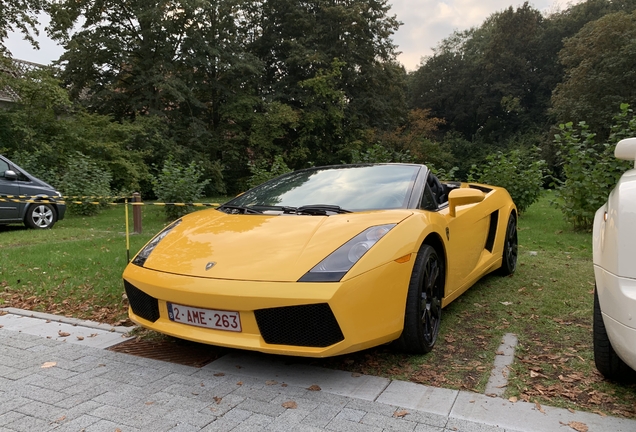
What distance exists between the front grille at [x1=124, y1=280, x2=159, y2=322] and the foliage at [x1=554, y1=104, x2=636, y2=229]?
23.9 feet

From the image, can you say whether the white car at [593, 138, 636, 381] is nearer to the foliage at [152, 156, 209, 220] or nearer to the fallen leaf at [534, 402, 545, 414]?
the fallen leaf at [534, 402, 545, 414]

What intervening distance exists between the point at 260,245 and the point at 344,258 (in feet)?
1.74

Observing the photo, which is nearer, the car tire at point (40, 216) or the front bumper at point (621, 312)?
the front bumper at point (621, 312)

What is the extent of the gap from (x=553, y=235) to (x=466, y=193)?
225 inches

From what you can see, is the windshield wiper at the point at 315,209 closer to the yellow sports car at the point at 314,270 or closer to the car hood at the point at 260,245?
the yellow sports car at the point at 314,270

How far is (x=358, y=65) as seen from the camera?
1150 inches

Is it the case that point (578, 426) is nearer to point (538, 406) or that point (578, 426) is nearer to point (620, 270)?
point (538, 406)

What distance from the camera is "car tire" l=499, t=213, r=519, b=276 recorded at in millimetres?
5027

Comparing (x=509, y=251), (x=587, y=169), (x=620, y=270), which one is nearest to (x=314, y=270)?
(x=620, y=270)

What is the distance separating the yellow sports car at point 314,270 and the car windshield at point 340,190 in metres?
0.02

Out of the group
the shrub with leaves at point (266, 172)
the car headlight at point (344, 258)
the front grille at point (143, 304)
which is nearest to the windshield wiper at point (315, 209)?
the car headlight at point (344, 258)

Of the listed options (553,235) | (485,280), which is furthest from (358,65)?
(485,280)

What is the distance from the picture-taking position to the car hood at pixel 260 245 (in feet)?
8.48

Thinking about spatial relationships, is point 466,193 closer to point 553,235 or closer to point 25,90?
point 553,235
